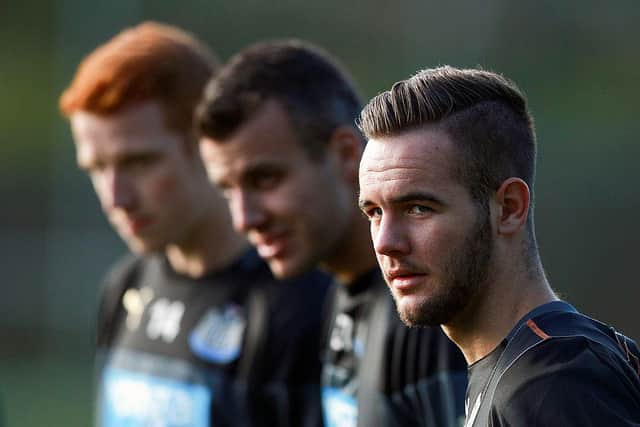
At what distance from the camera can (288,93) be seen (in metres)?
4.05

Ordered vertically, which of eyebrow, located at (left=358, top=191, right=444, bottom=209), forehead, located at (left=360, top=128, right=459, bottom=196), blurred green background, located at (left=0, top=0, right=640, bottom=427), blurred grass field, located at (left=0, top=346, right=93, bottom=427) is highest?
forehead, located at (left=360, top=128, right=459, bottom=196)

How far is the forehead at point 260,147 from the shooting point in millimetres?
3945

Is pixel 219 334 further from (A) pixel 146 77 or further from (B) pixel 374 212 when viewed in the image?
(B) pixel 374 212

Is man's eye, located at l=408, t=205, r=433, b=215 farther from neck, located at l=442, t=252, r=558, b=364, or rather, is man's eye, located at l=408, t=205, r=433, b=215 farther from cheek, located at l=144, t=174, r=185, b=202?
cheek, located at l=144, t=174, r=185, b=202

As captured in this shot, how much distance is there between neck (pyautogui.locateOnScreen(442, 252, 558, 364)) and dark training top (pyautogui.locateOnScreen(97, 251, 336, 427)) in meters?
1.83

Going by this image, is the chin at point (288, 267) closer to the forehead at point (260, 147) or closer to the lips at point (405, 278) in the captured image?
the forehead at point (260, 147)

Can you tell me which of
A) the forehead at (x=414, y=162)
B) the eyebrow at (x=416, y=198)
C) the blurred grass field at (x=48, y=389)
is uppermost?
the forehead at (x=414, y=162)

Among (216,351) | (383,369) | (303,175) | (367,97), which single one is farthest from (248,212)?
(367,97)

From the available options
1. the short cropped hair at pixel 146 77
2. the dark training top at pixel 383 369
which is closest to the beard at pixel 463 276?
the dark training top at pixel 383 369

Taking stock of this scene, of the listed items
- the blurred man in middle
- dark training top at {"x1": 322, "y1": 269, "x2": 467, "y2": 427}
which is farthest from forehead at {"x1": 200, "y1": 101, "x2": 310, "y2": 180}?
dark training top at {"x1": 322, "y1": 269, "x2": 467, "y2": 427}

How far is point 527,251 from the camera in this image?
7.97 feet

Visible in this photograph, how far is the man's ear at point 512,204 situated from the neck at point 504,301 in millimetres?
87

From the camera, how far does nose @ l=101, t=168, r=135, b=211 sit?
15.8ft

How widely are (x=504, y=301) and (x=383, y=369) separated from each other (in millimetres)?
1024
